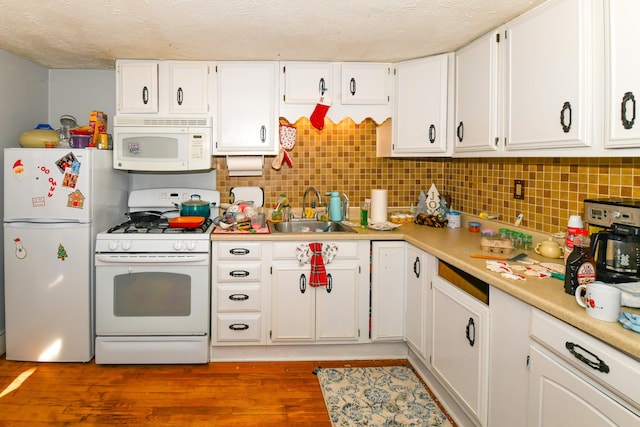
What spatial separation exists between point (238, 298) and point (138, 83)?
5.71 ft

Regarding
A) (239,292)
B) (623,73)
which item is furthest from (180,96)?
(623,73)

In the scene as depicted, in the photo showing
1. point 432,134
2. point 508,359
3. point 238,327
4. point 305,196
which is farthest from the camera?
point 305,196

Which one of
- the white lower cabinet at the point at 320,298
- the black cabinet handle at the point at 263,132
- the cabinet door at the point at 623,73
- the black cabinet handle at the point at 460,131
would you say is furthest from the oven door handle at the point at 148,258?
the cabinet door at the point at 623,73

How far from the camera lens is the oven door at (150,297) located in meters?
2.97

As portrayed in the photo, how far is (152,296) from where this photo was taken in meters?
2.98

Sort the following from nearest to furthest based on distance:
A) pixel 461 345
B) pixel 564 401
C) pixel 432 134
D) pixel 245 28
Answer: pixel 564 401 → pixel 461 345 → pixel 245 28 → pixel 432 134

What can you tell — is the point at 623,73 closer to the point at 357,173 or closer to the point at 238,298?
the point at 357,173

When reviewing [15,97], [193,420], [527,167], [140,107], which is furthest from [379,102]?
[15,97]

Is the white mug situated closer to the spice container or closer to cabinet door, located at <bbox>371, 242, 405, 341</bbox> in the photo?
cabinet door, located at <bbox>371, 242, 405, 341</bbox>

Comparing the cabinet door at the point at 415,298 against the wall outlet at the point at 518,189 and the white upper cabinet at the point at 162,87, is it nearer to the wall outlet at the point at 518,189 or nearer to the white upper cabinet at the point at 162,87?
the wall outlet at the point at 518,189

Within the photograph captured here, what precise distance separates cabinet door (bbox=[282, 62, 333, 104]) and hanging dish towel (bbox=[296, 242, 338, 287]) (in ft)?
3.62

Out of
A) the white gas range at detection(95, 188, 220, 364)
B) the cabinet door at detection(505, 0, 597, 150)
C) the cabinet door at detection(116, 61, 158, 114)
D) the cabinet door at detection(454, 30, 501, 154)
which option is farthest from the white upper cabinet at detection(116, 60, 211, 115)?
the cabinet door at detection(505, 0, 597, 150)

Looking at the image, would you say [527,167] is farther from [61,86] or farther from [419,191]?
[61,86]

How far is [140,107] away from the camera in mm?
3260
